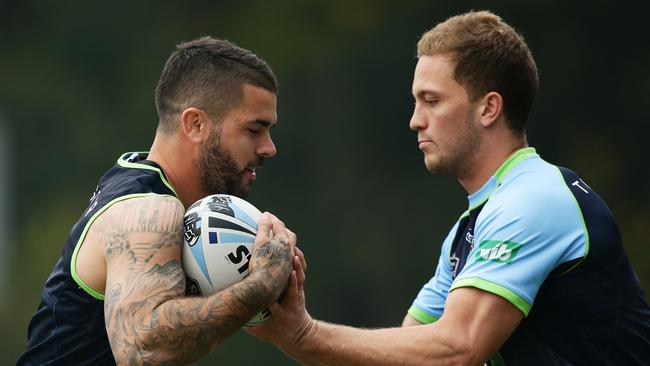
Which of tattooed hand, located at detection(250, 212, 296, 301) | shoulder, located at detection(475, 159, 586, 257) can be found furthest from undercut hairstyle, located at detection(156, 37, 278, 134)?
shoulder, located at detection(475, 159, 586, 257)

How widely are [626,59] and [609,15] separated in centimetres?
51

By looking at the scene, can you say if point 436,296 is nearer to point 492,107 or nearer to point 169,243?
point 492,107

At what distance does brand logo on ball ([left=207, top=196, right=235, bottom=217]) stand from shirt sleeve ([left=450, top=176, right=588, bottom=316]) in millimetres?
970

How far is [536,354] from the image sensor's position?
14.0 feet

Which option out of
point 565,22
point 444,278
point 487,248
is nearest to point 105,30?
point 565,22

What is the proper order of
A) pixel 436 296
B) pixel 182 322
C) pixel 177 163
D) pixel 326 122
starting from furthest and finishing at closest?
pixel 326 122, pixel 436 296, pixel 177 163, pixel 182 322

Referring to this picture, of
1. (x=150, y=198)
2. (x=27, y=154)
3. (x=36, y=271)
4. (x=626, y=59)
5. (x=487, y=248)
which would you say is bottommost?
(x=36, y=271)

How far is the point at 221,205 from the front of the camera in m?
4.08

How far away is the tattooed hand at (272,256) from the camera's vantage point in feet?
12.7

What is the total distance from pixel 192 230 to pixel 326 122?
7.54 m

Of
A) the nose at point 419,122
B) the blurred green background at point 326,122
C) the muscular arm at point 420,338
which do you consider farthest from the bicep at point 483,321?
the blurred green background at point 326,122

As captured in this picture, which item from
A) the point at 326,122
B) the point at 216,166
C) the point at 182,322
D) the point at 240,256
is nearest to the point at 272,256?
the point at 240,256

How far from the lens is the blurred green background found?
10.9 meters

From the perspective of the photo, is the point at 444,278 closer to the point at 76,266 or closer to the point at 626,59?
the point at 76,266
